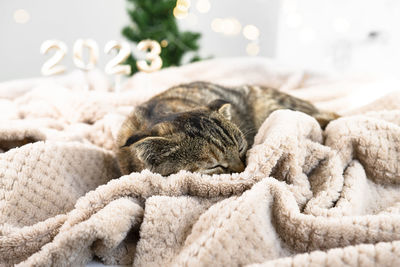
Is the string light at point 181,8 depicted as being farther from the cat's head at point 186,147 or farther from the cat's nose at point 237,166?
the cat's nose at point 237,166

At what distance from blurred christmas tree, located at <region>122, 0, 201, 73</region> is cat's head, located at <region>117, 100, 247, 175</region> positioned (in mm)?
2437

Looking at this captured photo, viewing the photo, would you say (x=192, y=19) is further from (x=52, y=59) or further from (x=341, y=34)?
(x=52, y=59)

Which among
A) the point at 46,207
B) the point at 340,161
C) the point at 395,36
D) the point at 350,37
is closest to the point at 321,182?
the point at 340,161

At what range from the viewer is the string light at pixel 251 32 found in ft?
15.2

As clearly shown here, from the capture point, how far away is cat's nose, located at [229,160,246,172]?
1.00 m

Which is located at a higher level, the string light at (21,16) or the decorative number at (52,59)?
the string light at (21,16)

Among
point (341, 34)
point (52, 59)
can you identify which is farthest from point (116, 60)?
point (341, 34)

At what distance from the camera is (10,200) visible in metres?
0.75

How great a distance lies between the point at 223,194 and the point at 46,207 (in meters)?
0.44

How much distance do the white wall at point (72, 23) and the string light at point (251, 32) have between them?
0.07 metres

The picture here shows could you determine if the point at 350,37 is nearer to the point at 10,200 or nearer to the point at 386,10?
the point at 386,10

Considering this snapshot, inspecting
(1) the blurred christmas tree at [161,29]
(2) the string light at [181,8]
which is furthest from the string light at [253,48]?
(2) the string light at [181,8]

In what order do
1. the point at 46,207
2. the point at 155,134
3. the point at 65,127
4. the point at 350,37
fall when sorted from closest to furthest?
the point at 46,207, the point at 155,134, the point at 65,127, the point at 350,37

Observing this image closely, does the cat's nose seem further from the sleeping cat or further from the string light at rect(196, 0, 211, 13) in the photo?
the string light at rect(196, 0, 211, 13)
